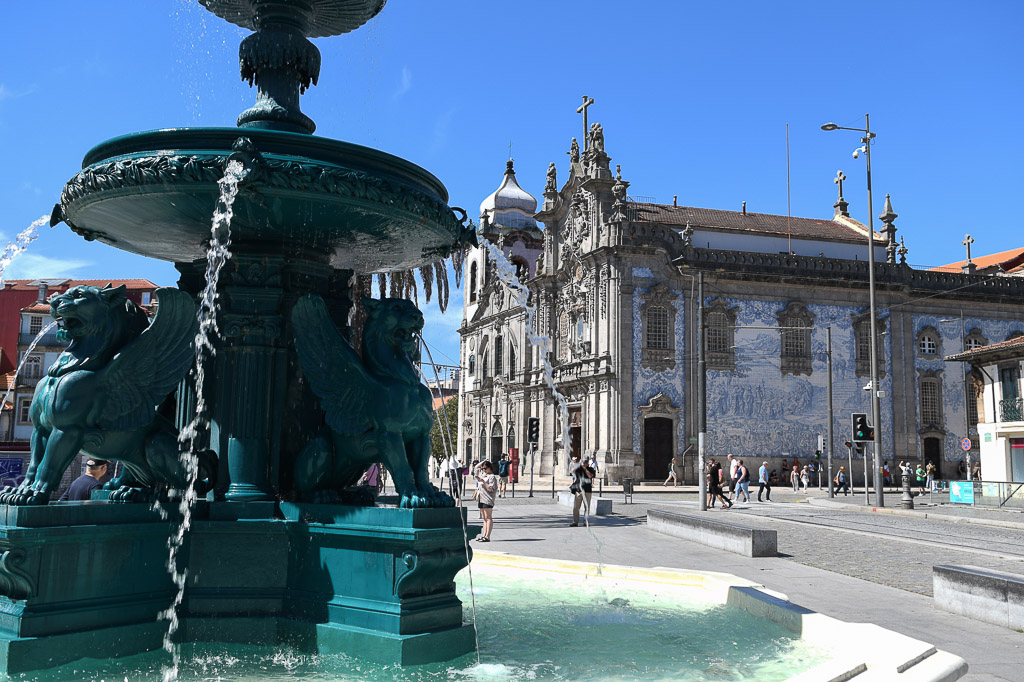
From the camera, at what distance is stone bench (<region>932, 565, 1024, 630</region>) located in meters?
7.04

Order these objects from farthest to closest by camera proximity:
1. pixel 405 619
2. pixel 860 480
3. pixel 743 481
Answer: pixel 860 480 → pixel 743 481 → pixel 405 619

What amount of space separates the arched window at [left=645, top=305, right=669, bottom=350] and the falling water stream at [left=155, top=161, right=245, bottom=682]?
35.8 metres

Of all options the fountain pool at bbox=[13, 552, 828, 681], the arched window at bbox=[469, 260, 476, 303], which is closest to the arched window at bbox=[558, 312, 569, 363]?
the arched window at bbox=[469, 260, 476, 303]

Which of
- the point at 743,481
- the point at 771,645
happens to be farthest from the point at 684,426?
the point at 771,645

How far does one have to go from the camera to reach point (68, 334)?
4.82 m

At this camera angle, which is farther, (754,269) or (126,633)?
(754,269)

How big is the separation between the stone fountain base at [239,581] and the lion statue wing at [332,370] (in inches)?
21.8

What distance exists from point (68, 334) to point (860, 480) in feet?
142

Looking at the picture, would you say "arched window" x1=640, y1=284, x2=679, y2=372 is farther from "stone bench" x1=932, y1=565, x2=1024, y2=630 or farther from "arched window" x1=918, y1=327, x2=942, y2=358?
"stone bench" x1=932, y1=565, x2=1024, y2=630

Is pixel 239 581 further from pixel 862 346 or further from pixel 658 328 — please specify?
pixel 862 346

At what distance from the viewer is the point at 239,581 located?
4984mm

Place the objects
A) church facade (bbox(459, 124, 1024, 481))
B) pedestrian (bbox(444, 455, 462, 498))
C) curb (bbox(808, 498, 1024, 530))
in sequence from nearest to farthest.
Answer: pedestrian (bbox(444, 455, 462, 498)) → curb (bbox(808, 498, 1024, 530)) → church facade (bbox(459, 124, 1024, 481))

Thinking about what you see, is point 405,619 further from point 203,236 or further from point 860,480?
point 860,480

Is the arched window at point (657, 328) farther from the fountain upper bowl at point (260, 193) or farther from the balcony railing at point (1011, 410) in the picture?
the fountain upper bowl at point (260, 193)
